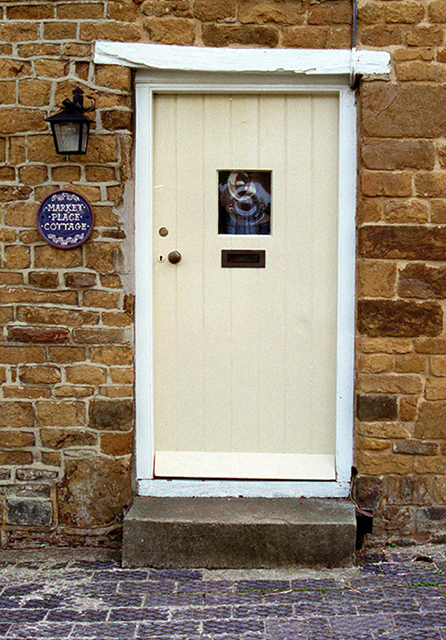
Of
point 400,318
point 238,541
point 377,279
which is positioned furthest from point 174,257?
point 238,541

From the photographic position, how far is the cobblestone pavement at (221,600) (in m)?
2.99

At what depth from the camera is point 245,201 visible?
3.93 meters

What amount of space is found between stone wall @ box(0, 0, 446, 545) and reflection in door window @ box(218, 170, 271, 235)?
0.55 meters

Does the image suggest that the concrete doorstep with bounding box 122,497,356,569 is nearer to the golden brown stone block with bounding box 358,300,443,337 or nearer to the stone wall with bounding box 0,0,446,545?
the stone wall with bounding box 0,0,446,545

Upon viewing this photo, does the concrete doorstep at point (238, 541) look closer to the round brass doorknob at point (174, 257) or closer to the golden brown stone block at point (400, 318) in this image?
the golden brown stone block at point (400, 318)

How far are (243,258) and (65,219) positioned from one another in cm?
105

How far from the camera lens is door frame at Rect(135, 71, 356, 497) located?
379 centimetres

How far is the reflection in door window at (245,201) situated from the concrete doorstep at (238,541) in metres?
1.67

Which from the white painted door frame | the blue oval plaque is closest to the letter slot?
the white painted door frame

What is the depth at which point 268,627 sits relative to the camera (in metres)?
3.01

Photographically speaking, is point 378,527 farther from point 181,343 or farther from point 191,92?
point 191,92

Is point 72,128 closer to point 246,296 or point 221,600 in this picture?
point 246,296

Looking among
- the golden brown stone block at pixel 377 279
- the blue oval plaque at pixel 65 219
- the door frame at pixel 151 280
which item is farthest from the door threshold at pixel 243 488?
the blue oval plaque at pixel 65 219

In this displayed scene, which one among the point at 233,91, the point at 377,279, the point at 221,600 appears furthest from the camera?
the point at 233,91
